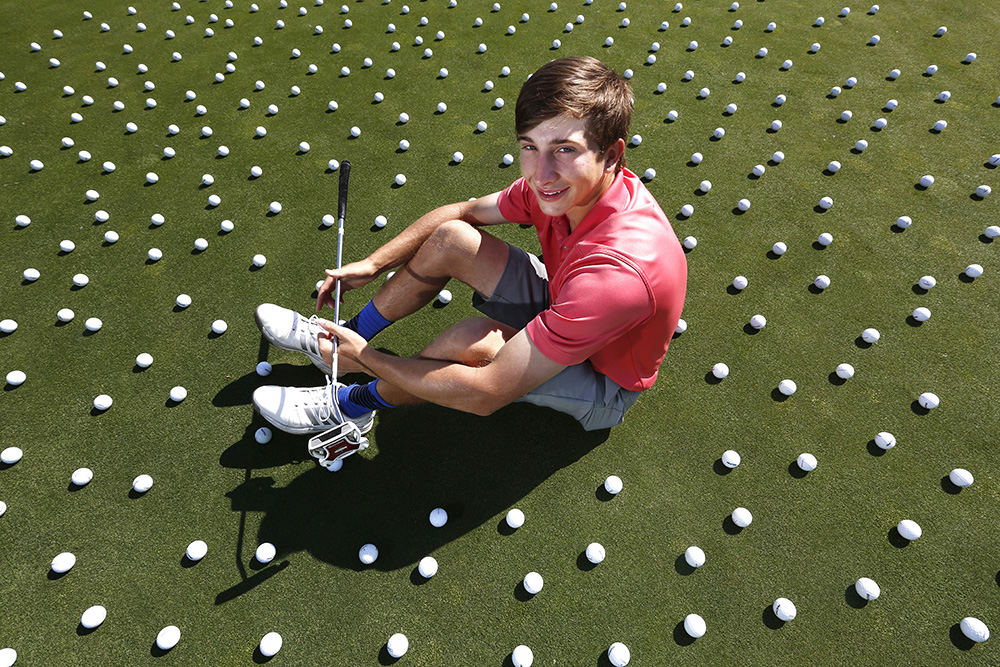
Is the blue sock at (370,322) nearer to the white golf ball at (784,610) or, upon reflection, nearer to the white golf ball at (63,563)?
the white golf ball at (63,563)

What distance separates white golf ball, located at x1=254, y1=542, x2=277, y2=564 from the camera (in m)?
2.14

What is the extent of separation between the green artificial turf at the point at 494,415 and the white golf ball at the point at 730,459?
6cm

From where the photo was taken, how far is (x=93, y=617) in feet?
6.60

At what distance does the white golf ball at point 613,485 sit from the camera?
2312mm

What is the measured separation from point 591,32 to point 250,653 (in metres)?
4.99

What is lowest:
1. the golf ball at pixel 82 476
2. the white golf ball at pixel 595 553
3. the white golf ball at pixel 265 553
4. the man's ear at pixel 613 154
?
the white golf ball at pixel 595 553

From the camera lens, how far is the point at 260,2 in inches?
207

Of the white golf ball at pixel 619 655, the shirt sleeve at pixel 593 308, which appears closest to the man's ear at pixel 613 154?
the shirt sleeve at pixel 593 308

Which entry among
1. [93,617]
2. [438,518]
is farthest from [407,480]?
[93,617]

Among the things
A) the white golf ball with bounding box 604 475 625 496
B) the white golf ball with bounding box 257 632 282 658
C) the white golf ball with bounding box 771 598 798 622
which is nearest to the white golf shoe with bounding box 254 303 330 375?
the white golf ball with bounding box 257 632 282 658

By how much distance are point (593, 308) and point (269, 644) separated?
160cm

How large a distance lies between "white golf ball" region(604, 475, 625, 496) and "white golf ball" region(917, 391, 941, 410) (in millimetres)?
1447

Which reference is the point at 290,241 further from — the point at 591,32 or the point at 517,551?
the point at 591,32

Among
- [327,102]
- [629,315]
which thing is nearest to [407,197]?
[327,102]
